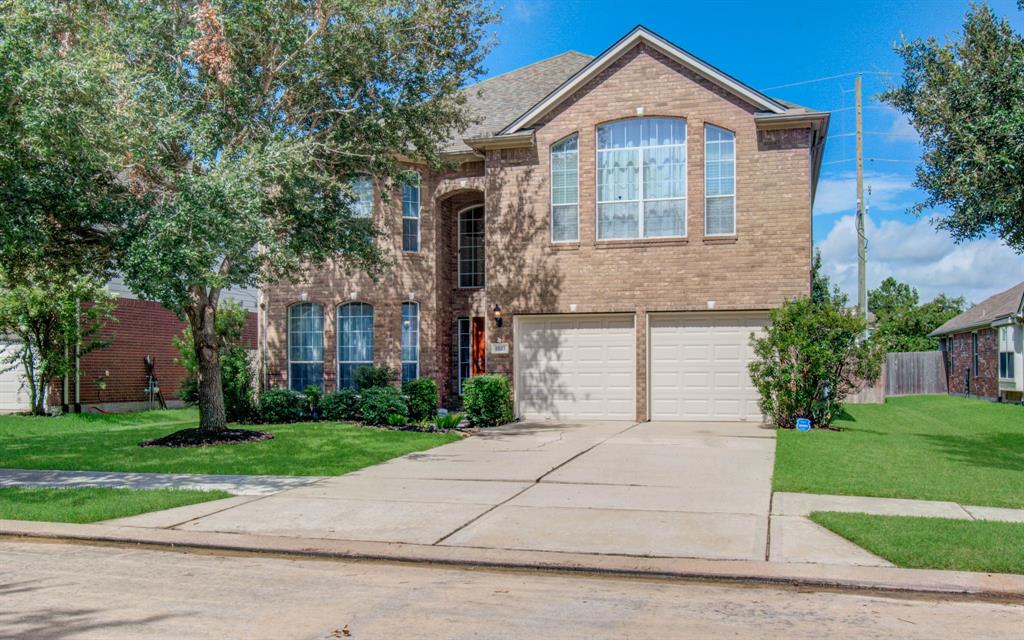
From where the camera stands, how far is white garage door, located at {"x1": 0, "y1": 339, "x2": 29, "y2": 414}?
72.2ft

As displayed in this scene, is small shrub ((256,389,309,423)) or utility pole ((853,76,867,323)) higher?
utility pole ((853,76,867,323))

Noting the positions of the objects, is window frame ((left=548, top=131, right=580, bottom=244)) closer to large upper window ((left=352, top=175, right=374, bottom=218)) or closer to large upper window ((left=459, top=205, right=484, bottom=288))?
large upper window ((left=459, top=205, right=484, bottom=288))

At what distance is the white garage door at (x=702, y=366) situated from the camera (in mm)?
18016

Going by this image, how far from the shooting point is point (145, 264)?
11836 millimetres

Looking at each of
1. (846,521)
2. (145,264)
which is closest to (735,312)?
(846,521)

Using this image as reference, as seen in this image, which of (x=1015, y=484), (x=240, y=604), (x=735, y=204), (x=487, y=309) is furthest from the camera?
(x=487, y=309)

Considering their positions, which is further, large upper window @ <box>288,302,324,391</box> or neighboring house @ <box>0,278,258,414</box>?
neighboring house @ <box>0,278,258,414</box>

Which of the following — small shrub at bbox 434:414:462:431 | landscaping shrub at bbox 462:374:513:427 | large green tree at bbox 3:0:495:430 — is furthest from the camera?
landscaping shrub at bbox 462:374:513:427

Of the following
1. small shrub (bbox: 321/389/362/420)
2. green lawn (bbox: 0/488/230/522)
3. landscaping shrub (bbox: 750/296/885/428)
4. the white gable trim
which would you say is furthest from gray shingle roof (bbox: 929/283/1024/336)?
green lawn (bbox: 0/488/230/522)

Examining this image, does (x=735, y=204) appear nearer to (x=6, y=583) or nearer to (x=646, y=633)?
Result: (x=646, y=633)

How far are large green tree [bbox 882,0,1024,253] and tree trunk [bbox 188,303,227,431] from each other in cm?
1273

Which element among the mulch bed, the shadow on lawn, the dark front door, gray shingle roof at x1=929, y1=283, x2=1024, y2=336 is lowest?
the shadow on lawn

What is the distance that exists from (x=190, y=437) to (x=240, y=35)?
23.3 ft

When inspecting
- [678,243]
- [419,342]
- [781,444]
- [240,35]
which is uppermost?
[240,35]
